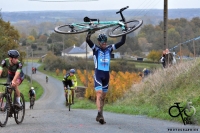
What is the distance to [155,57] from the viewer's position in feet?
213

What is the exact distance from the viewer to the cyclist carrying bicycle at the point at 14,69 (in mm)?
10797

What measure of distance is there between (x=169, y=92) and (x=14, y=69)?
23.7 ft

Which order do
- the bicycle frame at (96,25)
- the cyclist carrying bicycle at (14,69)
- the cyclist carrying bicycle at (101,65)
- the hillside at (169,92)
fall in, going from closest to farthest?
the cyclist carrying bicycle at (14,69) → the cyclist carrying bicycle at (101,65) → the bicycle frame at (96,25) → the hillside at (169,92)

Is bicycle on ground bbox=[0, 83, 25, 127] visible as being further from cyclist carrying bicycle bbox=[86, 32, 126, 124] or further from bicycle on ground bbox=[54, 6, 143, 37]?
bicycle on ground bbox=[54, 6, 143, 37]

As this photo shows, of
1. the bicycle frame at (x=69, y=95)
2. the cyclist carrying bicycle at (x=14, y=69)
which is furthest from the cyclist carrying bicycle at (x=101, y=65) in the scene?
the bicycle frame at (x=69, y=95)

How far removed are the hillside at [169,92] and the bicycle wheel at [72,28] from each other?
3.18 m

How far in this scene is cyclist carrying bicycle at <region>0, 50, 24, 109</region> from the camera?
35.4ft

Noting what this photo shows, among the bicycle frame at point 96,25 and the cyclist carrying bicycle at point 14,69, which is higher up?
the bicycle frame at point 96,25

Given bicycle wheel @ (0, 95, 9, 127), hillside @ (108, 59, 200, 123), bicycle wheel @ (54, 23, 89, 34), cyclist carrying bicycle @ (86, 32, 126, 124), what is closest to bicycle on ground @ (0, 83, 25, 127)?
bicycle wheel @ (0, 95, 9, 127)

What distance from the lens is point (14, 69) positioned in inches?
436

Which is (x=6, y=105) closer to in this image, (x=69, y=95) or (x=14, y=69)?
(x=14, y=69)

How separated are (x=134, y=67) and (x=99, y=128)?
222ft

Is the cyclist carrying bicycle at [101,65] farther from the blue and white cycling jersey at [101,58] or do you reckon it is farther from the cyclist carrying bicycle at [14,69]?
the cyclist carrying bicycle at [14,69]

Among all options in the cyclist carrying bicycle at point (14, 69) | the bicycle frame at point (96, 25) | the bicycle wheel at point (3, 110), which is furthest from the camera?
the bicycle frame at point (96, 25)
